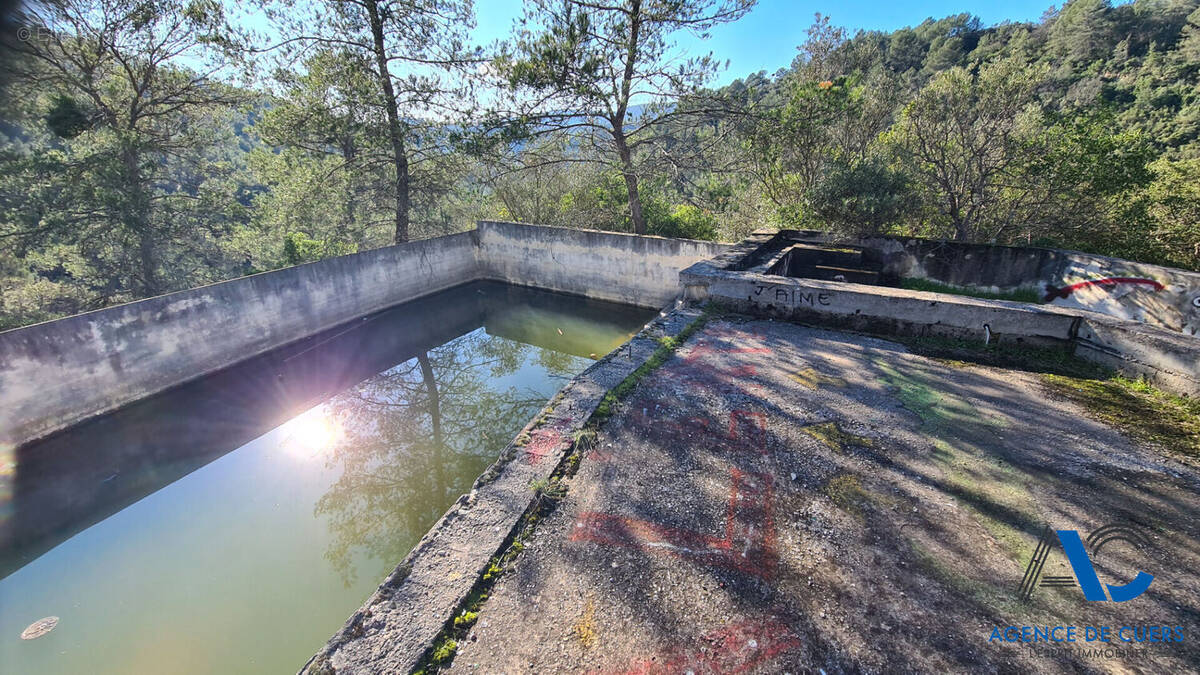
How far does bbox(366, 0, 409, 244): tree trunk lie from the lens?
9.01 meters

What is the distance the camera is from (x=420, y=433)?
598cm

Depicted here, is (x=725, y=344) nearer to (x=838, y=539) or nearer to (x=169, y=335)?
(x=838, y=539)

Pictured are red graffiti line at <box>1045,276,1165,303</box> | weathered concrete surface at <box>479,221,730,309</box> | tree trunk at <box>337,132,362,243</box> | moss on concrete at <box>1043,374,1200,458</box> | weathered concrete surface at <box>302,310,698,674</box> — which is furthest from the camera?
tree trunk at <box>337,132,362,243</box>

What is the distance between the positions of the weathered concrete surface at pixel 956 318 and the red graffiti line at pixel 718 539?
131 inches

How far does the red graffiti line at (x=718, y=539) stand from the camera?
254 centimetres

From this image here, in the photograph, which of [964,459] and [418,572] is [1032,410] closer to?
[964,459]

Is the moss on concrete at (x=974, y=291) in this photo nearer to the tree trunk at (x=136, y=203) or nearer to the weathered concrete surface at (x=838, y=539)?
the weathered concrete surface at (x=838, y=539)

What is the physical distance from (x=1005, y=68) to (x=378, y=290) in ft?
37.9

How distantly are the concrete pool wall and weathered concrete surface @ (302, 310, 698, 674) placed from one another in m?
6.24

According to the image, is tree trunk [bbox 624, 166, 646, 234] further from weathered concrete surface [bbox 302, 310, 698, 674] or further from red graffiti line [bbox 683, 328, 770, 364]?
weathered concrete surface [bbox 302, 310, 698, 674]

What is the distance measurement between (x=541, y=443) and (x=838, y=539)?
216 centimetres

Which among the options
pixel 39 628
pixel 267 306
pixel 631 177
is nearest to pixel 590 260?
pixel 631 177

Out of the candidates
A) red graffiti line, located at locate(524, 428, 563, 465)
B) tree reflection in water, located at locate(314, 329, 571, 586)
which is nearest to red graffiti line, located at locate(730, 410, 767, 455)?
red graffiti line, located at locate(524, 428, 563, 465)

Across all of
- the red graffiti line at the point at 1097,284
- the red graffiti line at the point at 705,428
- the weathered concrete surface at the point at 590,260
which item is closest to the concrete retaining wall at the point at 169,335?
the weathered concrete surface at the point at 590,260
